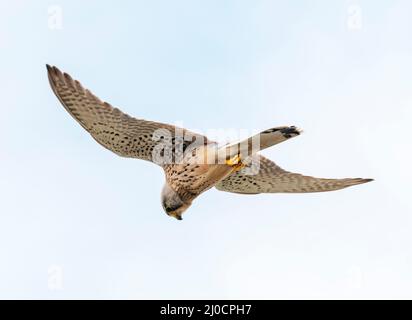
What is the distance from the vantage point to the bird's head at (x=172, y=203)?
1229 centimetres

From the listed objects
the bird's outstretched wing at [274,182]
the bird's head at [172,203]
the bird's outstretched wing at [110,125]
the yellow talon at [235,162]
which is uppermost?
the bird's outstretched wing at [110,125]

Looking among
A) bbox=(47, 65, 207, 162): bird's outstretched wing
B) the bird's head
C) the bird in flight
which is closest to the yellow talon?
the bird in flight

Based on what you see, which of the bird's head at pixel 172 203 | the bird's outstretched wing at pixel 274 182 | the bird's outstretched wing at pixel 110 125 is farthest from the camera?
the bird's outstretched wing at pixel 274 182

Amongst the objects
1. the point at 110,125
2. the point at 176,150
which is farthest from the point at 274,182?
the point at 110,125

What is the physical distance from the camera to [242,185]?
13125 mm

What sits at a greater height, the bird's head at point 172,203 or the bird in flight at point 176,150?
the bird in flight at point 176,150

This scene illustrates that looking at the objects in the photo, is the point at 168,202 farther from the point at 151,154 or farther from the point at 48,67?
the point at 48,67

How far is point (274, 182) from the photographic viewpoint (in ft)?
42.6

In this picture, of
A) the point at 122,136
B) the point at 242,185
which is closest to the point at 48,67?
the point at 122,136

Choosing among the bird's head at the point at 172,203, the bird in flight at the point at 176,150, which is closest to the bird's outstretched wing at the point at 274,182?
the bird in flight at the point at 176,150

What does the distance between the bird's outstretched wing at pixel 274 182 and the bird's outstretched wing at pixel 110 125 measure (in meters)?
1.01

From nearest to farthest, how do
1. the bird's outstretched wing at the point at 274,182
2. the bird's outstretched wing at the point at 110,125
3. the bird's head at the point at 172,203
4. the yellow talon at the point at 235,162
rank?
the bird's outstretched wing at the point at 110,125 < the yellow talon at the point at 235,162 < the bird's head at the point at 172,203 < the bird's outstretched wing at the point at 274,182

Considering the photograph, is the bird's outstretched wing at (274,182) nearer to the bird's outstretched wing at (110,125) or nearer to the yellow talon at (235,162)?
the yellow talon at (235,162)

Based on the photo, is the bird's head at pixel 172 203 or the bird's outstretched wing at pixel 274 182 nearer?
the bird's head at pixel 172 203
